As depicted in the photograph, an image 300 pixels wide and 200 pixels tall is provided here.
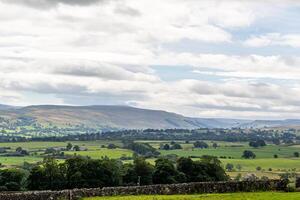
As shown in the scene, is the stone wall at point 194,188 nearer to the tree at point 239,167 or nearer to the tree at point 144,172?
the tree at point 144,172

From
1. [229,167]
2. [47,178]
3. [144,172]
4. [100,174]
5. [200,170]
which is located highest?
[200,170]

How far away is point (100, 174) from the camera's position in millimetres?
80688

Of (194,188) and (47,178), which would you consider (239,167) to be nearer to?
(47,178)

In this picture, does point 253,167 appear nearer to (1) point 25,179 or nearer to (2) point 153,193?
(1) point 25,179

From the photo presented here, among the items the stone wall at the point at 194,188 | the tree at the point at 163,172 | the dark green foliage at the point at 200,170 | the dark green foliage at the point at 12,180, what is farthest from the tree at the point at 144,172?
the stone wall at the point at 194,188

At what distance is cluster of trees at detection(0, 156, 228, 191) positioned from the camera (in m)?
79.4

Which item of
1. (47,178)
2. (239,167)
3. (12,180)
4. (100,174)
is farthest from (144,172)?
(239,167)

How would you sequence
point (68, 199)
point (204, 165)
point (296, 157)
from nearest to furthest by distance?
point (68, 199)
point (204, 165)
point (296, 157)

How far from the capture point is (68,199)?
3800 cm

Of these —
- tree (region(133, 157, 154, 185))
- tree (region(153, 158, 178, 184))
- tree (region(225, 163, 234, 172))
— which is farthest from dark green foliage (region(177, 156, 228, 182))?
tree (region(225, 163, 234, 172))

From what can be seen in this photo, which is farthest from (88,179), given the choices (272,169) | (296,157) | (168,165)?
(296,157)

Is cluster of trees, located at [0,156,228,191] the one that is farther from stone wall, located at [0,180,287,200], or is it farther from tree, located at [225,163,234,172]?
tree, located at [225,163,234,172]

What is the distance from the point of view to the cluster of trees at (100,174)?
261 feet

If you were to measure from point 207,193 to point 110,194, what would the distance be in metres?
7.94
